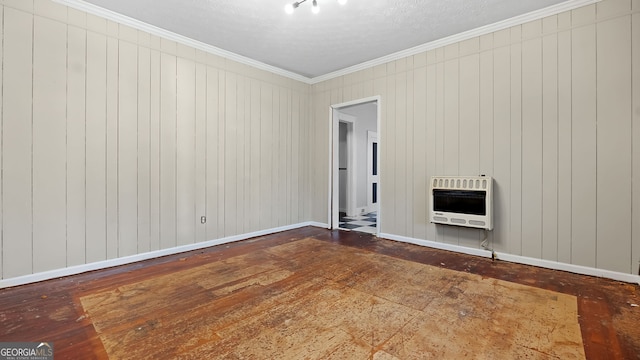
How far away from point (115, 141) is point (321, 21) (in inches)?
107

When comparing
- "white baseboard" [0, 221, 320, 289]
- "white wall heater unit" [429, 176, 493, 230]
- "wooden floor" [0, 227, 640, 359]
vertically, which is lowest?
"wooden floor" [0, 227, 640, 359]

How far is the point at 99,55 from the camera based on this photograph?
3.03 metres

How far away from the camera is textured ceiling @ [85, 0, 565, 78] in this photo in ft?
9.61

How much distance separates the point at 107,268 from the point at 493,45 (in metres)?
5.13

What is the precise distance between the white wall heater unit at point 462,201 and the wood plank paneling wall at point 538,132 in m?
0.16

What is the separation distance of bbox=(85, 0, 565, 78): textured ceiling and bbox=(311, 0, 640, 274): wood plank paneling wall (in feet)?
1.26

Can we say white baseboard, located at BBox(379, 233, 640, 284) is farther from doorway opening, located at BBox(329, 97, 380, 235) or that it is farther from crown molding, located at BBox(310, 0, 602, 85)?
crown molding, located at BBox(310, 0, 602, 85)

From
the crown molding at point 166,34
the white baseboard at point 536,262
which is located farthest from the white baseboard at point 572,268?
the crown molding at point 166,34

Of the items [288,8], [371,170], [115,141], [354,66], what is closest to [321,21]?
[288,8]

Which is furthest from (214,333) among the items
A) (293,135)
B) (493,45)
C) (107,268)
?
(493,45)

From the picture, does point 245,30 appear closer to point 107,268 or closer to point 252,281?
point 252,281

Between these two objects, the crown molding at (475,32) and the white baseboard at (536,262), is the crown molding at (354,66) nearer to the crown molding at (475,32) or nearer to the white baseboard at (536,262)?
the crown molding at (475,32)

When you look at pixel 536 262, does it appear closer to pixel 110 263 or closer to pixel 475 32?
pixel 475 32

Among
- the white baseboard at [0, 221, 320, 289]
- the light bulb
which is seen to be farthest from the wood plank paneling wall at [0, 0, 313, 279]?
the light bulb
